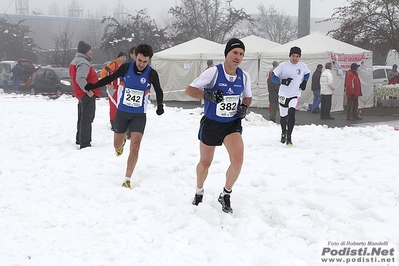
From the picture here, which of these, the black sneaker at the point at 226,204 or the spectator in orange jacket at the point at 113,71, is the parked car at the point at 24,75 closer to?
the spectator in orange jacket at the point at 113,71

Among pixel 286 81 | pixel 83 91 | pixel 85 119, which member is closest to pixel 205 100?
pixel 286 81

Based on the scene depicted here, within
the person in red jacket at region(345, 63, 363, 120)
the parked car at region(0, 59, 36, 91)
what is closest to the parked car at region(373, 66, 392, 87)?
the person in red jacket at region(345, 63, 363, 120)

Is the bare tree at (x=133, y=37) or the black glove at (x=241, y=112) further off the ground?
the bare tree at (x=133, y=37)

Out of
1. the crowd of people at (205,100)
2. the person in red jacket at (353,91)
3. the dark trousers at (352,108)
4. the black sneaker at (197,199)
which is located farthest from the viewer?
the dark trousers at (352,108)

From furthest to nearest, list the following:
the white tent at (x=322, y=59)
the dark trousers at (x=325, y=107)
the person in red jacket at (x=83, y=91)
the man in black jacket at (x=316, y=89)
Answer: the white tent at (x=322, y=59), the man in black jacket at (x=316, y=89), the dark trousers at (x=325, y=107), the person in red jacket at (x=83, y=91)

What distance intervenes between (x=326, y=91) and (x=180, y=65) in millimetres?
8351

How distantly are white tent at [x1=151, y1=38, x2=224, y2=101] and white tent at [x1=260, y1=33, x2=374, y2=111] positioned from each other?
3.58 m

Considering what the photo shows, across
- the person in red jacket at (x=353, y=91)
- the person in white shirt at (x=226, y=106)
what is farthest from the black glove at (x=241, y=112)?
the person in red jacket at (x=353, y=91)

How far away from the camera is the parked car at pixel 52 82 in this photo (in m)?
21.5

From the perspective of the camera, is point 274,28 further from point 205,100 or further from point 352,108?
point 205,100

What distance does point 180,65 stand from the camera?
22188mm

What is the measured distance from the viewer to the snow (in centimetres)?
420

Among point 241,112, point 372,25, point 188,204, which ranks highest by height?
point 372,25

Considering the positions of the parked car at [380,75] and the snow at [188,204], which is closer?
the snow at [188,204]
